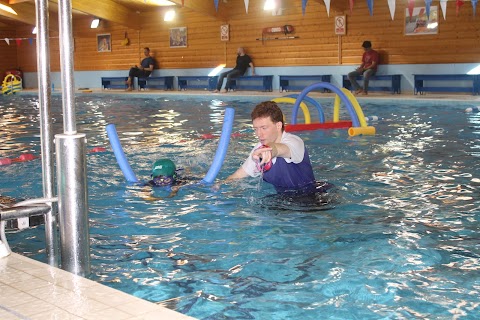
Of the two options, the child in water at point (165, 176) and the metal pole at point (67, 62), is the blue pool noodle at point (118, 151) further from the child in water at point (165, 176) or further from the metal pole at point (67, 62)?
the metal pole at point (67, 62)

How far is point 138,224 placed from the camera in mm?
5035

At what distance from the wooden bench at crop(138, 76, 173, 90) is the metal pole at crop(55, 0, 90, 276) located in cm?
2126

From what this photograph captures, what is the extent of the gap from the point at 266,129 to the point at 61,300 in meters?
2.73

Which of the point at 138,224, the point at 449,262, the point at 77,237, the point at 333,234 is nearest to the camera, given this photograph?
the point at 77,237

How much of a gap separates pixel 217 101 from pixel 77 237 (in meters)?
16.0

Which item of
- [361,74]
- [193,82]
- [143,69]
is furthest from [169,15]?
[361,74]

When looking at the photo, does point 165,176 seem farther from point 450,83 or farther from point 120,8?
point 120,8

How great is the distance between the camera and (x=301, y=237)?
4504 mm

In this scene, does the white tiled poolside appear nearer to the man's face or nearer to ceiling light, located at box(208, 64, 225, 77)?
the man's face

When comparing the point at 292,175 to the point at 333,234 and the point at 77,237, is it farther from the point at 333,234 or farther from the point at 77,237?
the point at 77,237

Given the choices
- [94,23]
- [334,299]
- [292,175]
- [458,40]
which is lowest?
[334,299]

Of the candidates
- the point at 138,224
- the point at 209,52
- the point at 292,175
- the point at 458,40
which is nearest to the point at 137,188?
the point at 138,224

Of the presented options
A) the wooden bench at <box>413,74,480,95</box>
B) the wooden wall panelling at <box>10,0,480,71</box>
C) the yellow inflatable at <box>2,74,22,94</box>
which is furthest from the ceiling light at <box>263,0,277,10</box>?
the yellow inflatable at <box>2,74,22,94</box>

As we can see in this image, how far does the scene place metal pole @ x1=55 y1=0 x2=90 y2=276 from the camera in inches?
119
